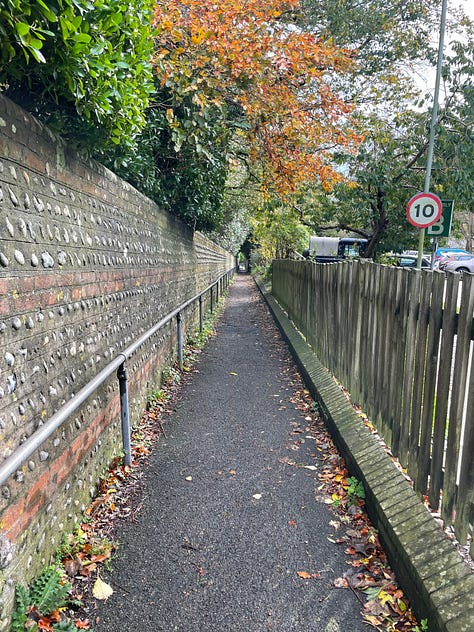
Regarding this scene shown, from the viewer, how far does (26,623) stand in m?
1.85

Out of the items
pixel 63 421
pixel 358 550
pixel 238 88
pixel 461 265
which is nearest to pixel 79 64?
pixel 63 421

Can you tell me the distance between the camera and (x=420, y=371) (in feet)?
8.57

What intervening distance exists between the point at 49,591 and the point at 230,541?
1034 mm

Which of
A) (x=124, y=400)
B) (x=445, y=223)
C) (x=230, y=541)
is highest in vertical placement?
(x=445, y=223)

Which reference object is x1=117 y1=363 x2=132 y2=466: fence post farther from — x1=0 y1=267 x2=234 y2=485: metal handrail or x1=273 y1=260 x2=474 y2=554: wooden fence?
x1=273 y1=260 x2=474 y2=554: wooden fence

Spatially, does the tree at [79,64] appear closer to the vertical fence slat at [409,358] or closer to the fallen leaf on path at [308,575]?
the vertical fence slat at [409,358]

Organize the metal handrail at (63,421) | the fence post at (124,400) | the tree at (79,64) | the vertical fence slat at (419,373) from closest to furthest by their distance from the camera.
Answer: the metal handrail at (63,421) → the tree at (79,64) → the vertical fence slat at (419,373) → the fence post at (124,400)

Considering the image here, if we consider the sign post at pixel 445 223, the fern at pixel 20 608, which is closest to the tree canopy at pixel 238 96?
the sign post at pixel 445 223

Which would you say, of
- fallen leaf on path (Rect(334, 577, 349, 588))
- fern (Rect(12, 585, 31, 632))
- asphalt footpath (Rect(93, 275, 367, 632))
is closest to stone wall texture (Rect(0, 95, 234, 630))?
fern (Rect(12, 585, 31, 632))

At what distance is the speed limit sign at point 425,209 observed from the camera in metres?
9.39

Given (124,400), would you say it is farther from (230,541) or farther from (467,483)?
(467,483)

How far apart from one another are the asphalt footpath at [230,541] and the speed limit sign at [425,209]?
22.0 feet

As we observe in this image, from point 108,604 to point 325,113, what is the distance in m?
7.57

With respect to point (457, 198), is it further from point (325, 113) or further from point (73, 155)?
point (73, 155)
